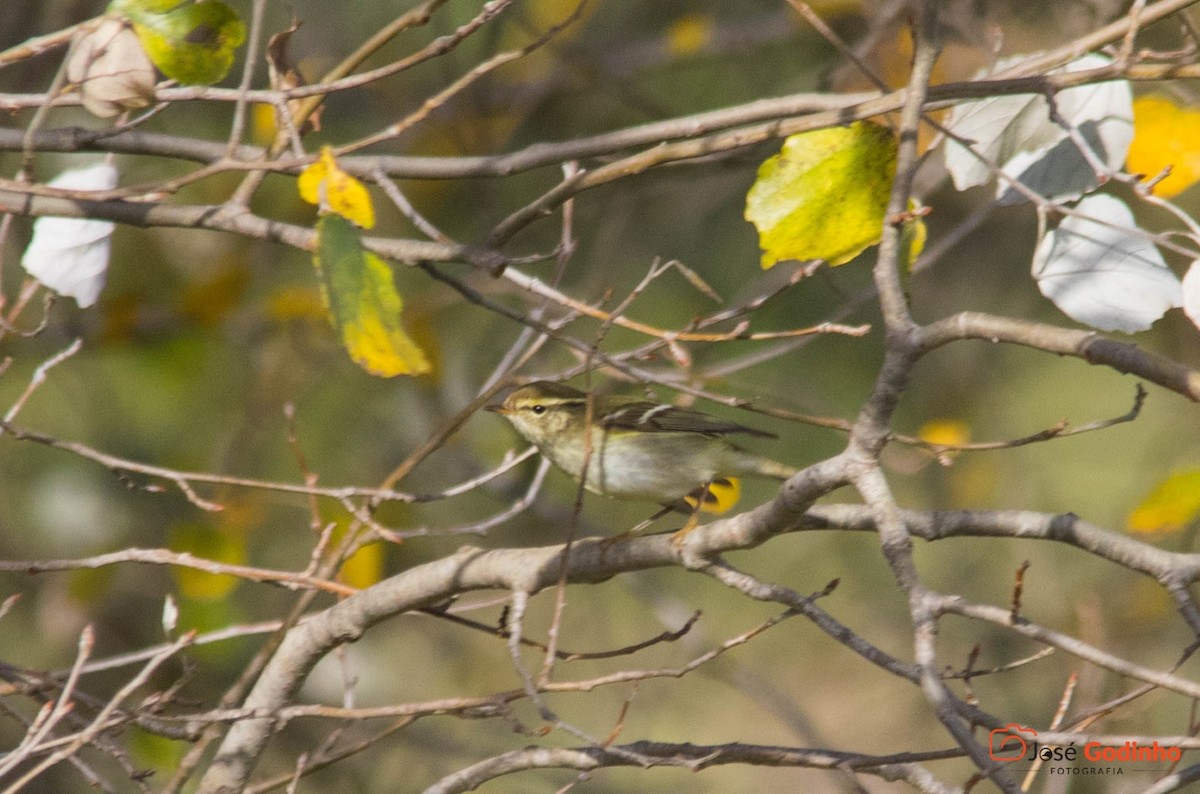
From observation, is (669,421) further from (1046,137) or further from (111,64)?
(111,64)

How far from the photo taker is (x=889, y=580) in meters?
6.16

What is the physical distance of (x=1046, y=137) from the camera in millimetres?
2119

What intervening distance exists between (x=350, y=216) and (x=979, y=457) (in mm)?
4492

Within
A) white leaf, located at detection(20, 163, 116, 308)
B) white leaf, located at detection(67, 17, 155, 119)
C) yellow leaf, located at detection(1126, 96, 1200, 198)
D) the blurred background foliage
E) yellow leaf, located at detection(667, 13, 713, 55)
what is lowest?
the blurred background foliage

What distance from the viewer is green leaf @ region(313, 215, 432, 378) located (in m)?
1.75

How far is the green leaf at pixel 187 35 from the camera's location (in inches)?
76.4

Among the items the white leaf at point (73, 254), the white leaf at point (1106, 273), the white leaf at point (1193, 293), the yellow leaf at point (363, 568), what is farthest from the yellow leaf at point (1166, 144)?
the yellow leaf at point (363, 568)

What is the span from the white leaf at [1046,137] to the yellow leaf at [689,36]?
9.17 ft

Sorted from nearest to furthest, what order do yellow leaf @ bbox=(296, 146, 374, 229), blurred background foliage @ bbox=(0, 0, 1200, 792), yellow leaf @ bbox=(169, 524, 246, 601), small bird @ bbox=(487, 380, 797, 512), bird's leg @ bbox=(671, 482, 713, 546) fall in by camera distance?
yellow leaf @ bbox=(296, 146, 374, 229) → bird's leg @ bbox=(671, 482, 713, 546) → small bird @ bbox=(487, 380, 797, 512) → yellow leaf @ bbox=(169, 524, 246, 601) → blurred background foliage @ bbox=(0, 0, 1200, 792)

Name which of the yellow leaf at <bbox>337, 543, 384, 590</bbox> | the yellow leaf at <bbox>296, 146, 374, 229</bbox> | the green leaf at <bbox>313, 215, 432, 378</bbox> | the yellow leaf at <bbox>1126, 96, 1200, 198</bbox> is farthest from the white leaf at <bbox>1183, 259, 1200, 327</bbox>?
the yellow leaf at <bbox>337, 543, 384, 590</bbox>

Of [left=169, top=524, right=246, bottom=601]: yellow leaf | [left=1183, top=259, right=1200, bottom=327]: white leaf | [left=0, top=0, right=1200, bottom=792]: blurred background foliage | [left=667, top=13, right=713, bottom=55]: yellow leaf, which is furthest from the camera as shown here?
[left=667, top=13, right=713, bottom=55]: yellow leaf

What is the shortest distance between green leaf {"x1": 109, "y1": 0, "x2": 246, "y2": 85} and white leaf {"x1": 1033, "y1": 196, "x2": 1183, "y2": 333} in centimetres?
148

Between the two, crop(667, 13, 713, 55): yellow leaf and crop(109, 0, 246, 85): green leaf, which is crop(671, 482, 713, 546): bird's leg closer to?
crop(109, 0, 246, 85): green leaf

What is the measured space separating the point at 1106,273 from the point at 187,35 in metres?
1.64
